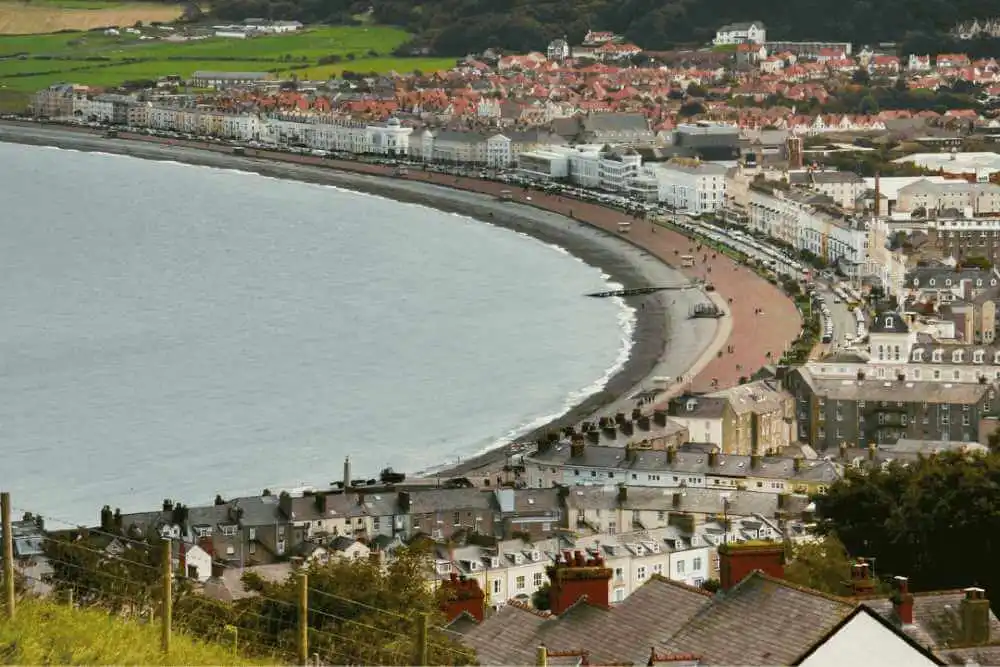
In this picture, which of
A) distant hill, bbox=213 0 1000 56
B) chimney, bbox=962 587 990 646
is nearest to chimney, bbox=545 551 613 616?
chimney, bbox=962 587 990 646

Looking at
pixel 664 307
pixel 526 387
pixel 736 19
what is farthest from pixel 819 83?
pixel 526 387

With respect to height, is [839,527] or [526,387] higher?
[839,527]

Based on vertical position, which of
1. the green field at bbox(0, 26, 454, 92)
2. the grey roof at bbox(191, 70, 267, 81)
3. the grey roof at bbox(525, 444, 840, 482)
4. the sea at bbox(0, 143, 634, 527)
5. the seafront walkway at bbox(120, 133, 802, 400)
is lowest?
the sea at bbox(0, 143, 634, 527)

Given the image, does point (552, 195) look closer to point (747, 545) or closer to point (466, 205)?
point (466, 205)

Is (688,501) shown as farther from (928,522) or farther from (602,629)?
(602,629)

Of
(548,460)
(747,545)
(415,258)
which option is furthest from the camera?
(415,258)

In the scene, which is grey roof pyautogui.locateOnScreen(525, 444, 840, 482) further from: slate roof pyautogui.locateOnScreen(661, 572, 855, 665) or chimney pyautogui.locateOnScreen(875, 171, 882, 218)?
chimney pyautogui.locateOnScreen(875, 171, 882, 218)

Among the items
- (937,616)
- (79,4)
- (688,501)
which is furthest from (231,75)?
(937,616)
